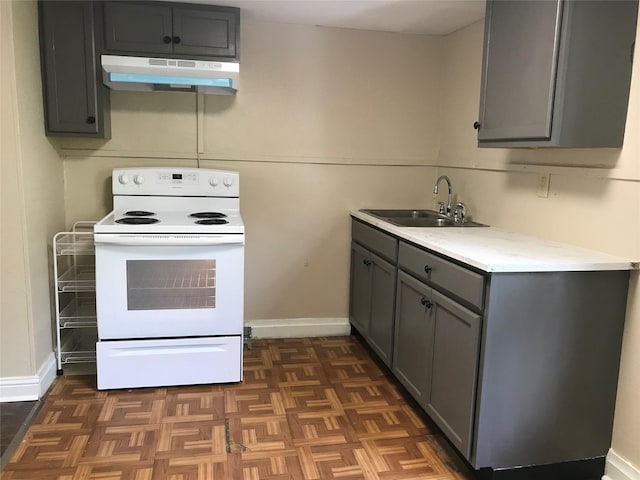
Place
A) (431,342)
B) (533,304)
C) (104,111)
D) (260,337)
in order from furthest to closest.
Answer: (260,337) → (104,111) → (431,342) → (533,304)

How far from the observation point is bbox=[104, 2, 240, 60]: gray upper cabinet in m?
2.85

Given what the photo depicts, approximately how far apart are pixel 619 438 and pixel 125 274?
2.31 metres

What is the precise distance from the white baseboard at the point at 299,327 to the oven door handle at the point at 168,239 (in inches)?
40.5

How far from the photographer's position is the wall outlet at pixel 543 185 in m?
2.47

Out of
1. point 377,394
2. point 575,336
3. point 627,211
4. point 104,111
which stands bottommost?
point 377,394

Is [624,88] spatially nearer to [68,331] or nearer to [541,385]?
[541,385]

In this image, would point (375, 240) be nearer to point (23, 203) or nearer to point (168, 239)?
point (168, 239)

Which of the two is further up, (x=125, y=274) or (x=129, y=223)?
(x=129, y=223)

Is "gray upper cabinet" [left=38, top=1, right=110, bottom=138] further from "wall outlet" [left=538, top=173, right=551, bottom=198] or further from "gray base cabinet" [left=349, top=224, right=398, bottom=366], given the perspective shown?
"wall outlet" [left=538, top=173, right=551, bottom=198]

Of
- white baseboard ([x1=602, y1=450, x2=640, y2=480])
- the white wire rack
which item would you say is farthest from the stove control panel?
white baseboard ([x1=602, y1=450, x2=640, y2=480])

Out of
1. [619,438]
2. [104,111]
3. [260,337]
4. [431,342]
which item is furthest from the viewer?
[260,337]

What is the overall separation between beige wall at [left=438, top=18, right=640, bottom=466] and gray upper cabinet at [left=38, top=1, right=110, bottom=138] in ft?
7.02

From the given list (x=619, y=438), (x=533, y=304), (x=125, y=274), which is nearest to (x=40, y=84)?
(x=125, y=274)

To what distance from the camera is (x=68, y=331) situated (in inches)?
124
